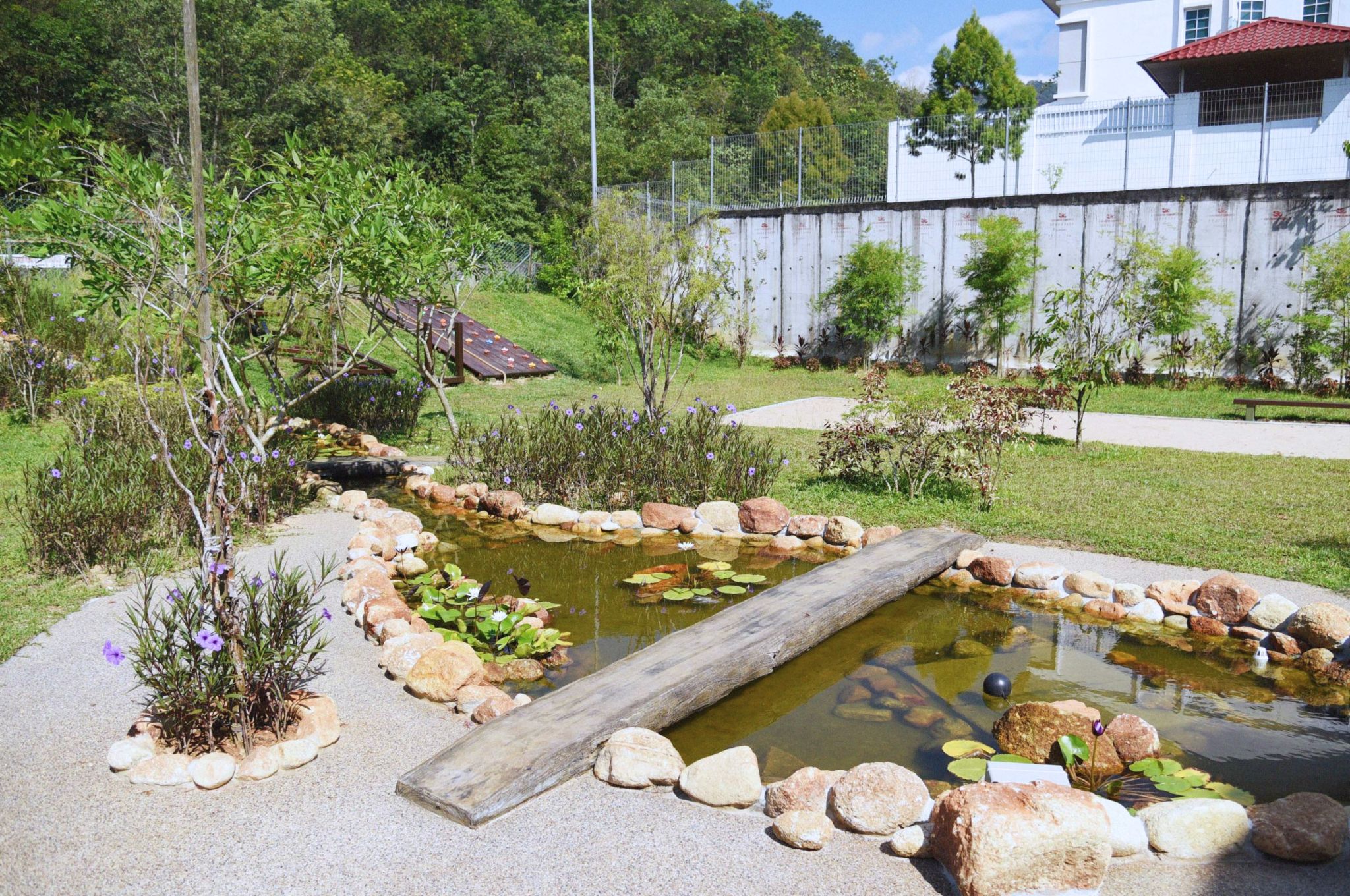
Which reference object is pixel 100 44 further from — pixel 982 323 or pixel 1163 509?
pixel 1163 509

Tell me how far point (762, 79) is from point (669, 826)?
148ft

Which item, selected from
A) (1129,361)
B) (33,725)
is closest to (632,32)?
(1129,361)

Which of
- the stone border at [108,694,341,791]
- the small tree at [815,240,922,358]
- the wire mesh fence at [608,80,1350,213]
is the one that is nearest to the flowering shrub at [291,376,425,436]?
the stone border at [108,694,341,791]

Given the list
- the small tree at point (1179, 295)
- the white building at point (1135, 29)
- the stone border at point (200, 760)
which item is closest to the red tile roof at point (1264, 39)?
the white building at point (1135, 29)

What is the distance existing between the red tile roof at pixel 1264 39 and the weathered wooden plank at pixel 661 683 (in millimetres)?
19943

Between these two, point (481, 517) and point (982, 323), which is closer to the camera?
point (481, 517)

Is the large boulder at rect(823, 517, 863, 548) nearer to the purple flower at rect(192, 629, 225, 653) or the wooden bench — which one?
the purple flower at rect(192, 629, 225, 653)

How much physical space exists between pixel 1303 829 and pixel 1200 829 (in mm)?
268

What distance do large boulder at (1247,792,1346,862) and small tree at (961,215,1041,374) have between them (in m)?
12.7

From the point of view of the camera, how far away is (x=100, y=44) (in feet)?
101

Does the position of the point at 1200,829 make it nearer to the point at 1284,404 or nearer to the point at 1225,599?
the point at 1225,599

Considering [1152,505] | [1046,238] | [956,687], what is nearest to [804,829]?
[956,687]

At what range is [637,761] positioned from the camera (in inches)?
134

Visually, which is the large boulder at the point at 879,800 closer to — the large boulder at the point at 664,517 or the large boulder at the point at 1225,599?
the large boulder at the point at 1225,599
